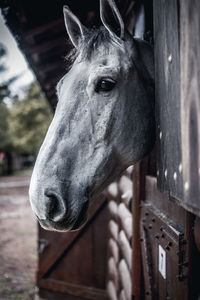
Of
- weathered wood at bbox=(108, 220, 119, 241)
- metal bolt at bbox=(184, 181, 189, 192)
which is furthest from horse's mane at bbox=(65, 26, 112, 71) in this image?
weathered wood at bbox=(108, 220, 119, 241)

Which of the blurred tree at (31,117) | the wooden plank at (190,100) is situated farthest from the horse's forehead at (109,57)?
the blurred tree at (31,117)

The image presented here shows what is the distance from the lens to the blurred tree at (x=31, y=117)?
20656 mm

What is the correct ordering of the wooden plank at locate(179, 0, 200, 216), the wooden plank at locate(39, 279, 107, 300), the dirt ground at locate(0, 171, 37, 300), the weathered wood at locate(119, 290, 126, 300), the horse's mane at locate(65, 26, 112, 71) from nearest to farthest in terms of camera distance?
the wooden plank at locate(179, 0, 200, 216)
the horse's mane at locate(65, 26, 112, 71)
the weathered wood at locate(119, 290, 126, 300)
the wooden plank at locate(39, 279, 107, 300)
the dirt ground at locate(0, 171, 37, 300)

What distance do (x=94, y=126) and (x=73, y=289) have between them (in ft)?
11.3

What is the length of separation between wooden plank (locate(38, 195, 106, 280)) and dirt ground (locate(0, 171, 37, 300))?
0.57 metres

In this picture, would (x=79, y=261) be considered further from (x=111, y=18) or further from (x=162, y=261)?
(x=111, y=18)

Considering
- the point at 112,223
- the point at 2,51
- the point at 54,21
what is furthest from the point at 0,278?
the point at 2,51

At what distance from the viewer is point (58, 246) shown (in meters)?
4.04

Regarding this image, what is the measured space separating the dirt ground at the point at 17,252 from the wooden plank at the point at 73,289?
1.21ft

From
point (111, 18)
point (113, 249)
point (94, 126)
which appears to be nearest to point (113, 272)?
point (113, 249)

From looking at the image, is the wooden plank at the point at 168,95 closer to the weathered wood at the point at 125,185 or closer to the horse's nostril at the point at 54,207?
the horse's nostril at the point at 54,207

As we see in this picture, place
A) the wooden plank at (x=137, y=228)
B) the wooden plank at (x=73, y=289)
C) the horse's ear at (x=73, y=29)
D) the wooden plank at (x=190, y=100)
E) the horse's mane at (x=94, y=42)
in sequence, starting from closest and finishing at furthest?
the wooden plank at (x=190, y=100) < the horse's mane at (x=94, y=42) < the horse's ear at (x=73, y=29) < the wooden plank at (x=137, y=228) < the wooden plank at (x=73, y=289)

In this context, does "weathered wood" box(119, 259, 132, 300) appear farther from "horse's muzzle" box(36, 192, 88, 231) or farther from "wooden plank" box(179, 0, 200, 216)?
"wooden plank" box(179, 0, 200, 216)

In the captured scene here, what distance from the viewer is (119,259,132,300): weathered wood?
8.08ft
